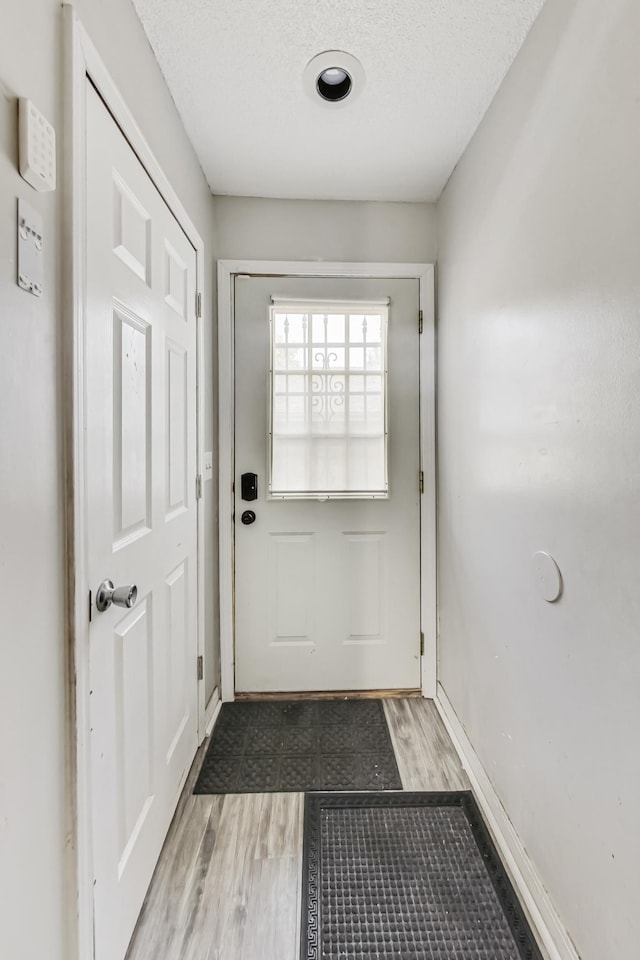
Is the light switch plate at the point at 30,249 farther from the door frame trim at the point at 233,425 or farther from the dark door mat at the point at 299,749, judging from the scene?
the dark door mat at the point at 299,749

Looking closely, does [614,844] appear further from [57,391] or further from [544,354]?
[57,391]

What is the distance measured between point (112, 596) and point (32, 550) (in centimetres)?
25

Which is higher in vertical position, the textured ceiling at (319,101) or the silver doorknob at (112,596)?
the textured ceiling at (319,101)

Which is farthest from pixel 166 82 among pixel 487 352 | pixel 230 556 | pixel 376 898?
pixel 376 898

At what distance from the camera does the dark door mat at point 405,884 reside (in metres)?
1.04

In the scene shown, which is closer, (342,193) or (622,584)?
(622,584)

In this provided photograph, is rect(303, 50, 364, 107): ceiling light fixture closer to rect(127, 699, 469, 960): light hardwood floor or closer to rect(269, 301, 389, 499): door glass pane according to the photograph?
rect(269, 301, 389, 499): door glass pane

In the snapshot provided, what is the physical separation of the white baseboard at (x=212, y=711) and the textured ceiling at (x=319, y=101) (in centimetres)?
226

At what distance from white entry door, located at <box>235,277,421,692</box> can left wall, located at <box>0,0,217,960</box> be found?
120 cm

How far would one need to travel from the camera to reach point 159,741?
50.1 inches

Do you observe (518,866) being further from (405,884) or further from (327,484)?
(327,484)

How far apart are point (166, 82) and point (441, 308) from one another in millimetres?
1282

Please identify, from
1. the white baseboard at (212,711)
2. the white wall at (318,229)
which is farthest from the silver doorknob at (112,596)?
the white wall at (318,229)

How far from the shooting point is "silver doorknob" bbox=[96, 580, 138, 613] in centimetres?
91
